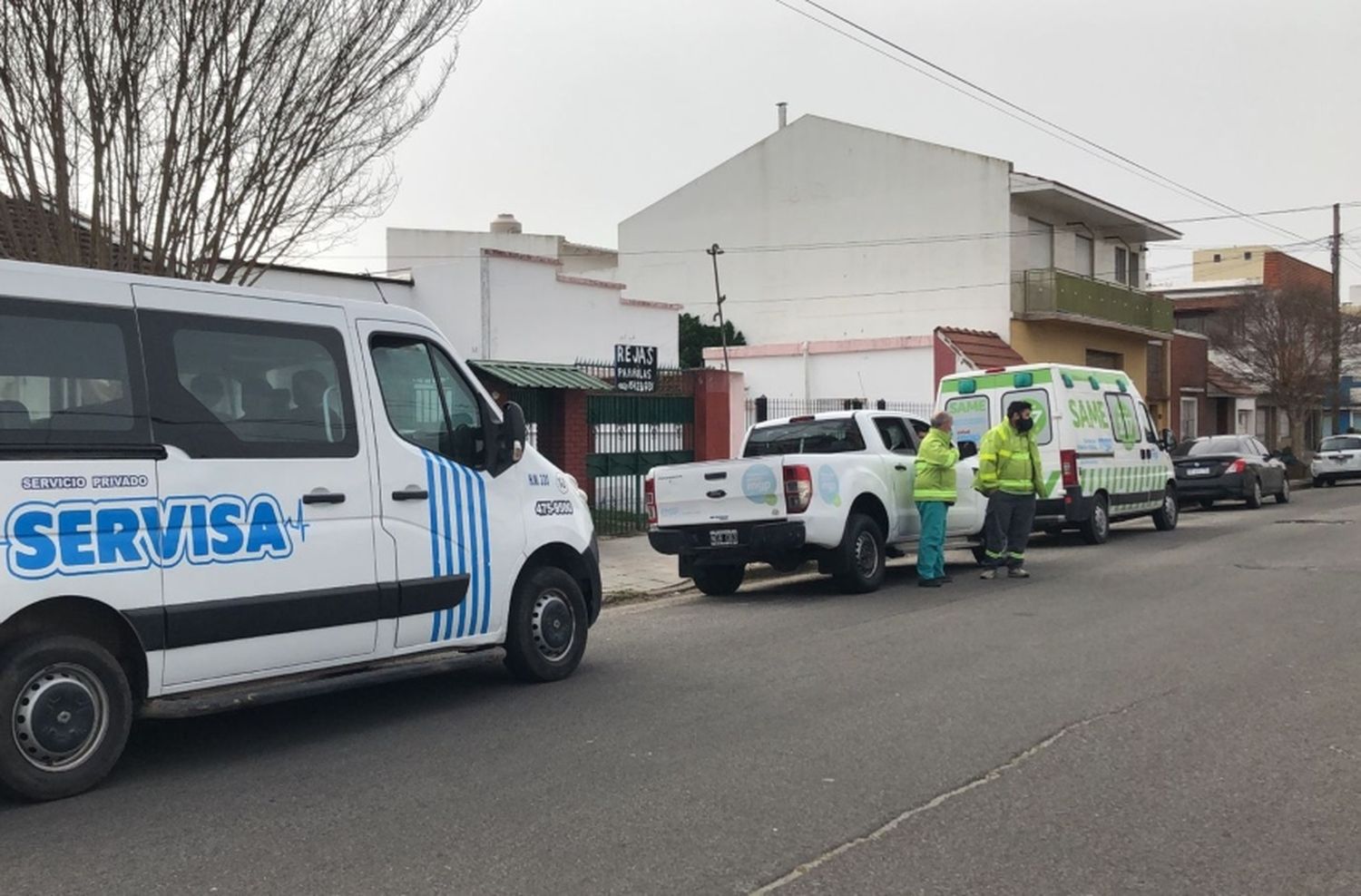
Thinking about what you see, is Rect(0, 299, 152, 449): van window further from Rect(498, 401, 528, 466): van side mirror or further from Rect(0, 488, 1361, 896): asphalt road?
Rect(498, 401, 528, 466): van side mirror

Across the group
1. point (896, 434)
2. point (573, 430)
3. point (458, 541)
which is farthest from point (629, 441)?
point (458, 541)

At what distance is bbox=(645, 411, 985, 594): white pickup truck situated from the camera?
11555 millimetres

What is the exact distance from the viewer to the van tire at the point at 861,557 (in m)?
11.8

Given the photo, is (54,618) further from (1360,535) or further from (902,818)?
(1360,535)

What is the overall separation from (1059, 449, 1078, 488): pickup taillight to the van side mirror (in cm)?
989

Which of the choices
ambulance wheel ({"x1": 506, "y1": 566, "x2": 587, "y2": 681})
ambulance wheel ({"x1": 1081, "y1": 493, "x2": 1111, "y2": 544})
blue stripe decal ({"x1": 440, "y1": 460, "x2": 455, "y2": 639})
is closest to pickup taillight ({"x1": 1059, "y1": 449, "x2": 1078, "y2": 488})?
ambulance wheel ({"x1": 1081, "y1": 493, "x2": 1111, "y2": 544})

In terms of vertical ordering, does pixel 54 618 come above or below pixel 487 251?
below

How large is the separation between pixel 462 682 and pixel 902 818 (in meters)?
3.86

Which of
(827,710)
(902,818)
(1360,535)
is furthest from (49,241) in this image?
(1360,535)

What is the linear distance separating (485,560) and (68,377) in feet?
8.54

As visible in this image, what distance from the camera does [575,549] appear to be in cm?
816

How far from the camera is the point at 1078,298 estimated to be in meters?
33.9

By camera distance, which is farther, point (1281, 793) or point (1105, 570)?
point (1105, 570)

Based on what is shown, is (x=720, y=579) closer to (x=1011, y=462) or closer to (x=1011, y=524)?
(x=1011, y=524)
